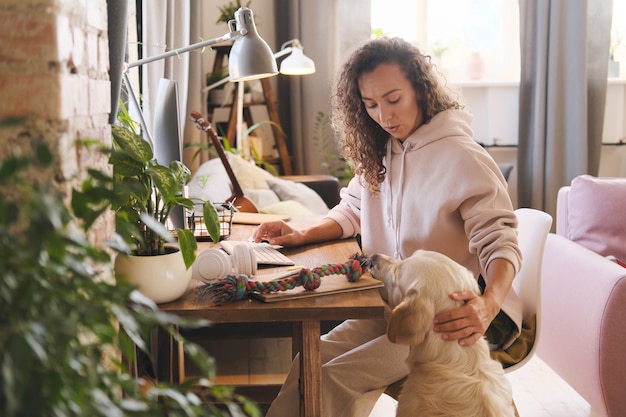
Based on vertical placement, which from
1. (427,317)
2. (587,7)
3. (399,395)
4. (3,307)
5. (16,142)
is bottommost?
(399,395)

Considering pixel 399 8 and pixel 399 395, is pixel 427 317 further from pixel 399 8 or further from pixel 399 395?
pixel 399 8

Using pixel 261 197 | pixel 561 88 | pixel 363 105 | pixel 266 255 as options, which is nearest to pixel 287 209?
pixel 261 197

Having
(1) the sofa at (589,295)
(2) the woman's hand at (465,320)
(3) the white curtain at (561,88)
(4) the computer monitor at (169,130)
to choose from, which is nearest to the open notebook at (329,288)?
(2) the woman's hand at (465,320)

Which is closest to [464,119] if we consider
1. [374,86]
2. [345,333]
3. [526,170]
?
[374,86]

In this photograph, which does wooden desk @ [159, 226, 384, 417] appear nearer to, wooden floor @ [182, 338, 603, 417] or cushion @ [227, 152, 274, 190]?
wooden floor @ [182, 338, 603, 417]

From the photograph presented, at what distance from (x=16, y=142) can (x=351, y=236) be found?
140cm

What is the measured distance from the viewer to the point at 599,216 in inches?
118

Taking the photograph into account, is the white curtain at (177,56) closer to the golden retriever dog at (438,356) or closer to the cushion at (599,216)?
the golden retriever dog at (438,356)

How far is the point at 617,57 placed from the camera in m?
5.54

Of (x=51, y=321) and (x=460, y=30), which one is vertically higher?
(x=460, y=30)

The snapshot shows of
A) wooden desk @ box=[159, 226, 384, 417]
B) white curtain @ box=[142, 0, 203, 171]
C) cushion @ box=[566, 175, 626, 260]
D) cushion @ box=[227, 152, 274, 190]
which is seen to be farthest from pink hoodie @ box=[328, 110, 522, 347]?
cushion @ box=[227, 152, 274, 190]

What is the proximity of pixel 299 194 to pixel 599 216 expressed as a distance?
165 cm

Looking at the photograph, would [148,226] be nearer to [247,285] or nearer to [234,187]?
[247,285]

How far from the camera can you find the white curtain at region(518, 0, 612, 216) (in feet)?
17.0
